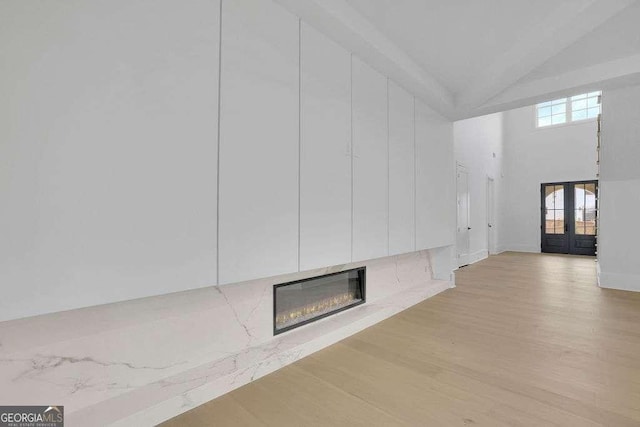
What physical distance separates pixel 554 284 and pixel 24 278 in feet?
19.1

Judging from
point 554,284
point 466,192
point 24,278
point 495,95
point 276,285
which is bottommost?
point 554,284

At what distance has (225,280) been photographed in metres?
1.63

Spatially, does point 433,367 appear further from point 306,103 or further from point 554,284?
point 554,284

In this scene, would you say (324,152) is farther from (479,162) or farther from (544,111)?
(544,111)

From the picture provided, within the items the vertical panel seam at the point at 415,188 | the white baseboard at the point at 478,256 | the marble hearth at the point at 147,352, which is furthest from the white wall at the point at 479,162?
the marble hearth at the point at 147,352

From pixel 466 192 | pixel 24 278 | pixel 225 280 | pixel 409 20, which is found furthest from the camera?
pixel 466 192

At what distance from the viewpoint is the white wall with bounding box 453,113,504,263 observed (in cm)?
639

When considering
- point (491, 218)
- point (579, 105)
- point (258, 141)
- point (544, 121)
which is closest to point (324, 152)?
point (258, 141)

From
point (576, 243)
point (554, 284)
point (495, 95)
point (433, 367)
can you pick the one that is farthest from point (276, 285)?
point (576, 243)

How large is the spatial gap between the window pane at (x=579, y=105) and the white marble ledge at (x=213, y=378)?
9.30 meters

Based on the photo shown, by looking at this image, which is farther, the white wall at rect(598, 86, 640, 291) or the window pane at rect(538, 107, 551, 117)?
the window pane at rect(538, 107, 551, 117)

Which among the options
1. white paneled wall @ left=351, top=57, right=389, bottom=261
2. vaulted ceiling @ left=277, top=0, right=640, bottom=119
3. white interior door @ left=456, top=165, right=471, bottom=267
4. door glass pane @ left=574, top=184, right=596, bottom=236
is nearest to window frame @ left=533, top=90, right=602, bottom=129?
door glass pane @ left=574, top=184, right=596, bottom=236

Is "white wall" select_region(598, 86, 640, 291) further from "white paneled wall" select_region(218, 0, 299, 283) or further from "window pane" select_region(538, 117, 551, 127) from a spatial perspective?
"white paneled wall" select_region(218, 0, 299, 283)

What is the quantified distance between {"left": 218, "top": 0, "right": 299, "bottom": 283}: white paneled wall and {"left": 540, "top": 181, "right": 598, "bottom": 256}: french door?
926cm
